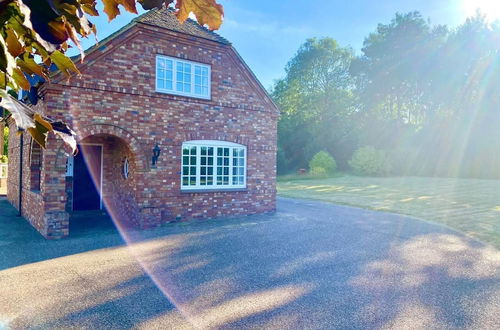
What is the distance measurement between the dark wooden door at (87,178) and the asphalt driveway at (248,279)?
2420 mm

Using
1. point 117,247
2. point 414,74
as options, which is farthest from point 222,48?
point 414,74

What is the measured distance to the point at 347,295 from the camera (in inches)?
211

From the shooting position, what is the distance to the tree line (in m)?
32.3

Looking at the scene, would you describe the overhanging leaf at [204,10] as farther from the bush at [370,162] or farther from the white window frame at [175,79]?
the bush at [370,162]

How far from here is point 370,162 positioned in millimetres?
34000

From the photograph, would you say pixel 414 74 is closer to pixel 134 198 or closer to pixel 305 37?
pixel 305 37

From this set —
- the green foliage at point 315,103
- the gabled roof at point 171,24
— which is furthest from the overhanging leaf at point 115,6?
the green foliage at point 315,103

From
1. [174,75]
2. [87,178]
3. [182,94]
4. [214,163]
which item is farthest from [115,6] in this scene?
[87,178]

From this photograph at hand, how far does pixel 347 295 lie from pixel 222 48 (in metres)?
9.12

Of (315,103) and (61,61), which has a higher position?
(315,103)

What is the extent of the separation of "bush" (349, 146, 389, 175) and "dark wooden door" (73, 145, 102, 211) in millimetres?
27646

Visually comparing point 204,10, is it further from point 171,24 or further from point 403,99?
point 403,99

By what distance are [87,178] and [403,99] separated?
40.3m

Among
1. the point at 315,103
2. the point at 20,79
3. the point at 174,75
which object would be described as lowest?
the point at 20,79
